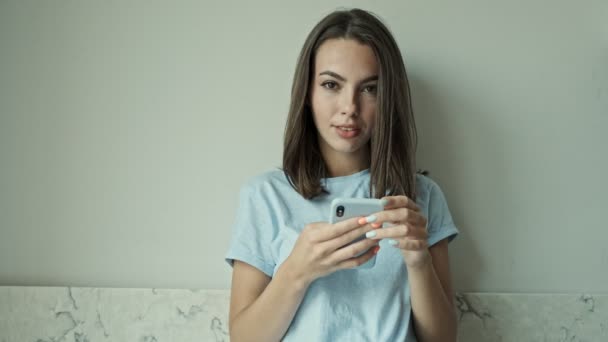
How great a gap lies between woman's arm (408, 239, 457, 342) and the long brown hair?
0.17 metres

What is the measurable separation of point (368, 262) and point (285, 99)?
467 millimetres

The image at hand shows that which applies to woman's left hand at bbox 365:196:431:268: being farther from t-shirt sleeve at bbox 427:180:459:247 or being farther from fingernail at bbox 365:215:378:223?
t-shirt sleeve at bbox 427:180:459:247

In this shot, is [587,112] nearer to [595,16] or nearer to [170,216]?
[595,16]

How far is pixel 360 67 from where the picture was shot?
0.95 meters

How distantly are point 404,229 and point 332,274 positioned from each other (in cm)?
19

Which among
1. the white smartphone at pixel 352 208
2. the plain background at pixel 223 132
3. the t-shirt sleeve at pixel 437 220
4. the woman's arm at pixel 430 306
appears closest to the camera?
the white smartphone at pixel 352 208

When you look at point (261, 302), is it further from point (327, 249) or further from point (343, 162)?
point (343, 162)

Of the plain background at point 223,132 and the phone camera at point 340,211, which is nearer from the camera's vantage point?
the phone camera at point 340,211

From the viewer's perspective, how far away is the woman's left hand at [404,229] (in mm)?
795

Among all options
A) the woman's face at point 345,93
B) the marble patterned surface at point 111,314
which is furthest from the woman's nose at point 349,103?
the marble patterned surface at point 111,314

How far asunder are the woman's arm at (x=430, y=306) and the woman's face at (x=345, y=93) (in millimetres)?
258

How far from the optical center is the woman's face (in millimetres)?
941

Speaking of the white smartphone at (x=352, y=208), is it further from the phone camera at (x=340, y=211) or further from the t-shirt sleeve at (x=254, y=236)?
the t-shirt sleeve at (x=254, y=236)

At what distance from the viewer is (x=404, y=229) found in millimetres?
797
